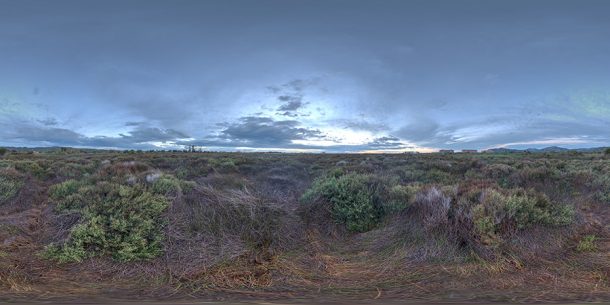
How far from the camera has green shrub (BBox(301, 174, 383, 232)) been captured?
808 centimetres

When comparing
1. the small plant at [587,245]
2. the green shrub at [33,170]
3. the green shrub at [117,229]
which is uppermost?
the green shrub at [33,170]

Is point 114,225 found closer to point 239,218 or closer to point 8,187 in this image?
point 239,218

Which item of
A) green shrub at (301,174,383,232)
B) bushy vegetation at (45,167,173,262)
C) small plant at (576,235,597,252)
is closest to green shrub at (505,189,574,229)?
small plant at (576,235,597,252)

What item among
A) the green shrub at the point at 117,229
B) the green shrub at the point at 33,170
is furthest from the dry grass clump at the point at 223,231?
the green shrub at the point at 33,170

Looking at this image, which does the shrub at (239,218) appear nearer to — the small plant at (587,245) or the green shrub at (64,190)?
the green shrub at (64,190)

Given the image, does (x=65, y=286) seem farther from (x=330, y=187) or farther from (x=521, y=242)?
(x=521, y=242)

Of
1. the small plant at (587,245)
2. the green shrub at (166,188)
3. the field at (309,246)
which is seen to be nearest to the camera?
the field at (309,246)

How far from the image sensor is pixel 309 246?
275 inches

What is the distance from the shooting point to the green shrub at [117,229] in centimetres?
598

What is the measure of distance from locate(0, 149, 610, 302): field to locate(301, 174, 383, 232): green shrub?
0.09 feet

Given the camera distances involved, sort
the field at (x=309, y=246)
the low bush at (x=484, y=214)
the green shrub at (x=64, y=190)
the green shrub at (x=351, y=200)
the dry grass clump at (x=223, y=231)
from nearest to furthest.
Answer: the field at (x=309, y=246), the dry grass clump at (x=223, y=231), the low bush at (x=484, y=214), the green shrub at (x=351, y=200), the green shrub at (x=64, y=190)

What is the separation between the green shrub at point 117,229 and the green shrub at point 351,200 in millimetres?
3198

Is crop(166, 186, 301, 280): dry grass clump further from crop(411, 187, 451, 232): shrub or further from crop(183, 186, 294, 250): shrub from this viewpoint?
crop(411, 187, 451, 232): shrub

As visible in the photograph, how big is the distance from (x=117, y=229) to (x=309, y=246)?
10.0ft
